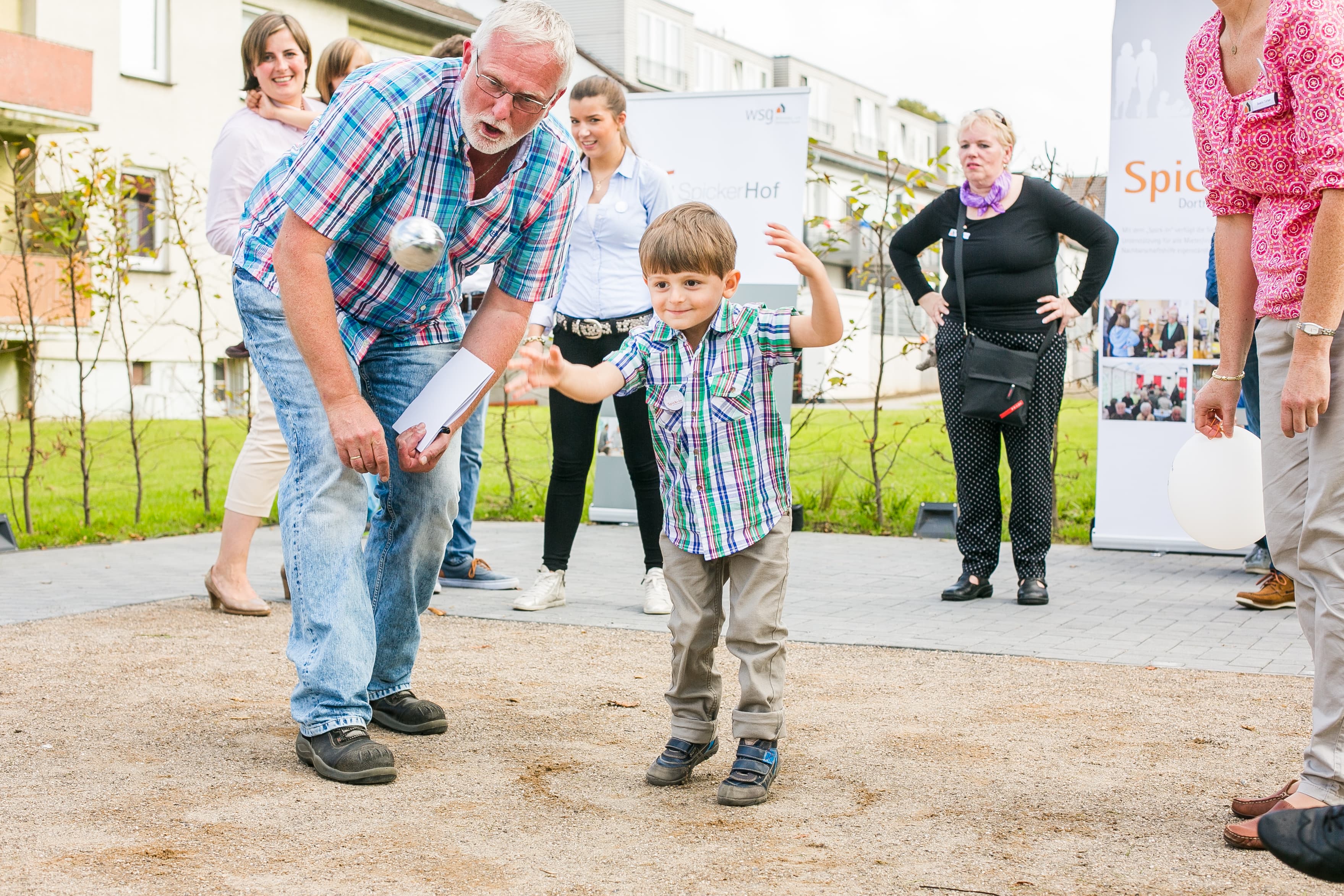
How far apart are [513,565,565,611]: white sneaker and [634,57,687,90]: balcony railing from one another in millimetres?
49246

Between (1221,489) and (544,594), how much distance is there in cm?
285

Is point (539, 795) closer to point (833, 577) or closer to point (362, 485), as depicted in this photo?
point (362, 485)

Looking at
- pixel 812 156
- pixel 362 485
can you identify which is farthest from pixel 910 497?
pixel 362 485

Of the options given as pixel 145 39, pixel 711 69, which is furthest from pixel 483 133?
pixel 711 69

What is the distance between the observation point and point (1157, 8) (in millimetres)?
7113

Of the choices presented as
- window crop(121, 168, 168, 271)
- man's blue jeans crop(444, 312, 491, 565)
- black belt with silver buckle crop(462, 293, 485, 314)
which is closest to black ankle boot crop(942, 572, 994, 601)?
man's blue jeans crop(444, 312, 491, 565)

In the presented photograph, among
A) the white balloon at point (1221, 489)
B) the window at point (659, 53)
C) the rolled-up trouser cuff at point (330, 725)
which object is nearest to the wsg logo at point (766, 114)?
the white balloon at point (1221, 489)

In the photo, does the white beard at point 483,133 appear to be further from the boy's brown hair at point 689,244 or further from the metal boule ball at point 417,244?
the boy's brown hair at point 689,244

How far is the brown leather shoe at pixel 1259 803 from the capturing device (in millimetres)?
2836

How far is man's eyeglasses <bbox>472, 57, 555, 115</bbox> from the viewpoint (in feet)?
9.98

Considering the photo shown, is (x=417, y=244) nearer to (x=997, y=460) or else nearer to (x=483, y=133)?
(x=483, y=133)

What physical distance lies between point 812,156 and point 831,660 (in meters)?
5.32

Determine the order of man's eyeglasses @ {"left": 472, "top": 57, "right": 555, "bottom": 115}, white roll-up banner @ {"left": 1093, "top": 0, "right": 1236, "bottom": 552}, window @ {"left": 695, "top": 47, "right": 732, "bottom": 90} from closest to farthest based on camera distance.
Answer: man's eyeglasses @ {"left": 472, "top": 57, "right": 555, "bottom": 115} < white roll-up banner @ {"left": 1093, "top": 0, "right": 1236, "bottom": 552} < window @ {"left": 695, "top": 47, "right": 732, "bottom": 90}

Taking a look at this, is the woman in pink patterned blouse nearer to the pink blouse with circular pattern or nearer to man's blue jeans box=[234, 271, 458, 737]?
the pink blouse with circular pattern
